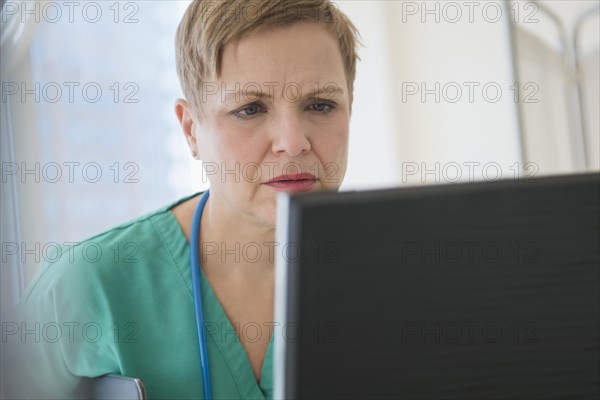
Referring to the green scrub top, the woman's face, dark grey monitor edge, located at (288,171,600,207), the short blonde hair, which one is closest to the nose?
the woman's face

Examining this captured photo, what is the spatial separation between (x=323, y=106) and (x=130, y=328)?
1.36 ft

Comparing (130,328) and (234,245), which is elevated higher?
(234,245)

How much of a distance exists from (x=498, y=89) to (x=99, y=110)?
1.24 m

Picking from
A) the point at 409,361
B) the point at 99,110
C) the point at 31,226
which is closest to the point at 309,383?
the point at 409,361

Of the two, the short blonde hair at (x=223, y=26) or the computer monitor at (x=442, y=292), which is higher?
the short blonde hair at (x=223, y=26)

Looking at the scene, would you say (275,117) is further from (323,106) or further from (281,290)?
(281,290)

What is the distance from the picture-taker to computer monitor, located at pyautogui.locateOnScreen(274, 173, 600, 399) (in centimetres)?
38

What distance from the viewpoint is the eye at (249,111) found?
3.26 feet

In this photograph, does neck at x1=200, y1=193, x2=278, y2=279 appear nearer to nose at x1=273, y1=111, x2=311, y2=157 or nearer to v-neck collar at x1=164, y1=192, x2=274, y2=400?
v-neck collar at x1=164, y1=192, x2=274, y2=400

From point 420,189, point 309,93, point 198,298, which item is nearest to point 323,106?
point 309,93

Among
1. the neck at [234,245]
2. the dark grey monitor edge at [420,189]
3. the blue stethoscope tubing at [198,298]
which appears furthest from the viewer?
the neck at [234,245]

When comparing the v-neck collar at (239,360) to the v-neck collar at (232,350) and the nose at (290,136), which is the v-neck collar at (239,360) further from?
the nose at (290,136)

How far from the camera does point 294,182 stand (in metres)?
0.98

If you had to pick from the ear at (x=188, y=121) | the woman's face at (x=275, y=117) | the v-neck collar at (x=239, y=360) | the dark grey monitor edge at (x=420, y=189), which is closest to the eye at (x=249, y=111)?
the woman's face at (x=275, y=117)
